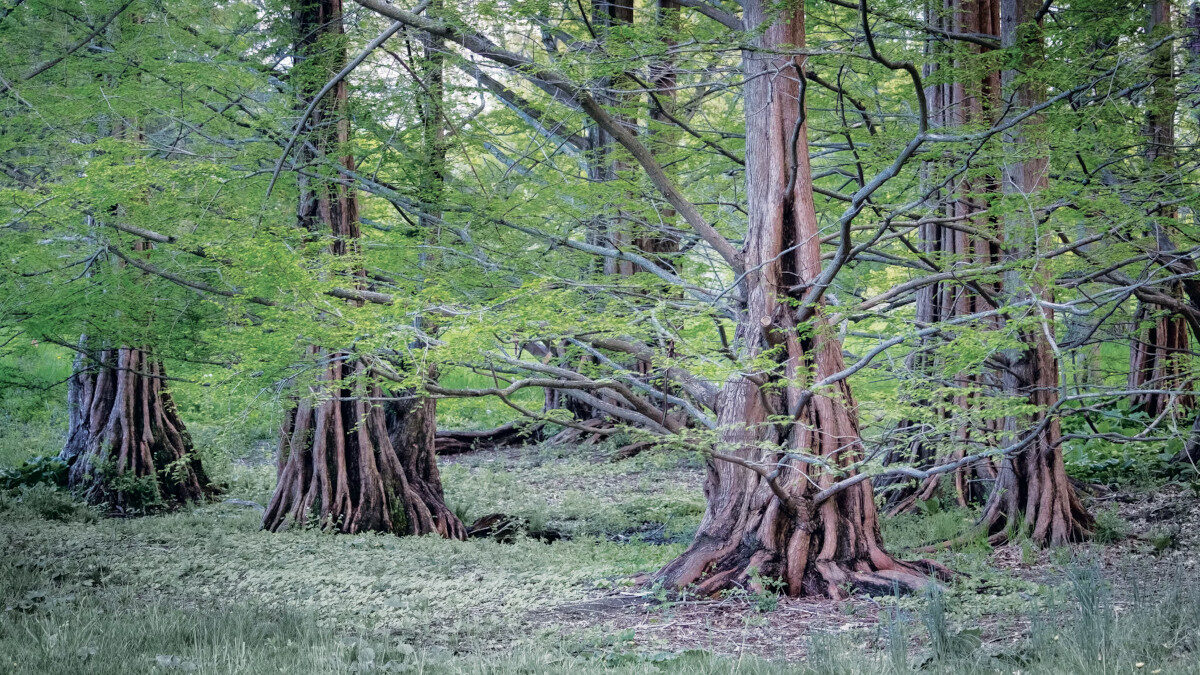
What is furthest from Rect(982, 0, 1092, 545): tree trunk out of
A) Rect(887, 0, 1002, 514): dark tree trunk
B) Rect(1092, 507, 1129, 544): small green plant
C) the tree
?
the tree

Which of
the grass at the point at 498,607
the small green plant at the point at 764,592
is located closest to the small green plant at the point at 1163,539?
the grass at the point at 498,607

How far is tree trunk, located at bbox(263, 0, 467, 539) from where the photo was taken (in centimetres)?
1066

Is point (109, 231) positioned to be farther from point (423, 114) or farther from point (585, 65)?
point (585, 65)

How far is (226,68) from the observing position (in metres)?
10.4

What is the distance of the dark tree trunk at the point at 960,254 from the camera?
8.81 m

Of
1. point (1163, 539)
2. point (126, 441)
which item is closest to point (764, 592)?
point (1163, 539)

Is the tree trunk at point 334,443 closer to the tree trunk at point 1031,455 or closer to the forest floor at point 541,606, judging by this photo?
the forest floor at point 541,606

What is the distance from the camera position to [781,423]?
6840 millimetres

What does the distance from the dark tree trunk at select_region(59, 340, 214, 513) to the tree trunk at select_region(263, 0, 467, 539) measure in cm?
308

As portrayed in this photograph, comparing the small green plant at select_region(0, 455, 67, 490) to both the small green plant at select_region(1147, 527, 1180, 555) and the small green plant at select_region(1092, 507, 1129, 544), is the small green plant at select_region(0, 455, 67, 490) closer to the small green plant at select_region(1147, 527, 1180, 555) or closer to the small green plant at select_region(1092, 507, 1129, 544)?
the small green plant at select_region(1092, 507, 1129, 544)

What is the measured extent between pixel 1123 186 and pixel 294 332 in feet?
22.1

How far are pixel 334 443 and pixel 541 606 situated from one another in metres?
5.19

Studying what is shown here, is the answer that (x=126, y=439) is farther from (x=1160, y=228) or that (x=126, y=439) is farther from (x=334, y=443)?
(x=1160, y=228)

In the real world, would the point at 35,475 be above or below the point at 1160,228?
below
